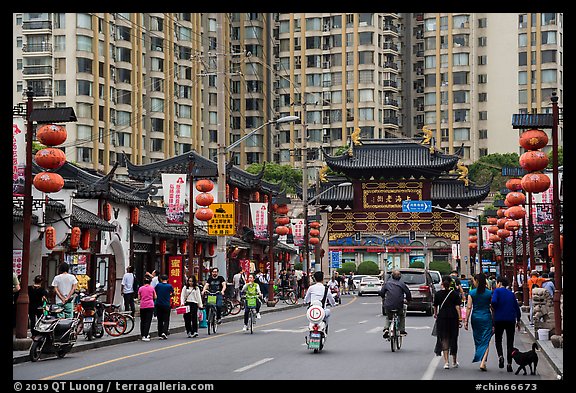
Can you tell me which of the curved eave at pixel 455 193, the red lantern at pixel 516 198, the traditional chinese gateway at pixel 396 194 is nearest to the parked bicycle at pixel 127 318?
the red lantern at pixel 516 198

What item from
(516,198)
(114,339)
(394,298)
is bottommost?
(114,339)

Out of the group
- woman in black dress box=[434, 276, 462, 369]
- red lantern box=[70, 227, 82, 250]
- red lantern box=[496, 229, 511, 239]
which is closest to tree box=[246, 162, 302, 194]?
red lantern box=[496, 229, 511, 239]

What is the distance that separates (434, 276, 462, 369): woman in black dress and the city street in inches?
16.1

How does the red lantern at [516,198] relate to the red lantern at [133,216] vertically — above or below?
above

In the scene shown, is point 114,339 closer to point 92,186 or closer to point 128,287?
point 128,287

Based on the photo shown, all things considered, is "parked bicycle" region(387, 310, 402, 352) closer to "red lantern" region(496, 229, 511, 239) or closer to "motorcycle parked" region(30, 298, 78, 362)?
"motorcycle parked" region(30, 298, 78, 362)

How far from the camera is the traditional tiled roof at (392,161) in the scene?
3472 inches

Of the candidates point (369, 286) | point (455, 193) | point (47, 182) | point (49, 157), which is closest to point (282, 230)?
point (369, 286)

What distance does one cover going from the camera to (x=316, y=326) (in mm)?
24000

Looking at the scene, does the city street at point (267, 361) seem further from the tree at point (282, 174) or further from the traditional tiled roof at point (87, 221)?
the tree at point (282, 174)

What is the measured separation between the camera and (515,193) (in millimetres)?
41438

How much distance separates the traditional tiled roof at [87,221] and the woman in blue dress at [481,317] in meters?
18.2

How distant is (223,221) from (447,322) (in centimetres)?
1815

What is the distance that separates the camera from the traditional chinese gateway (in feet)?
290
